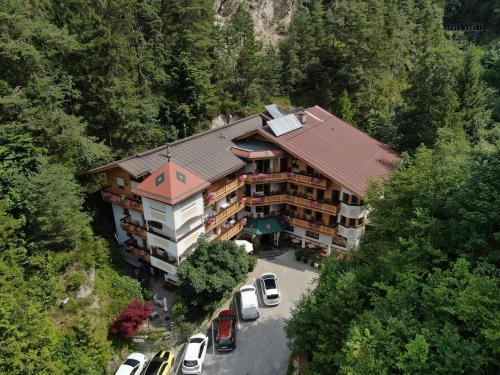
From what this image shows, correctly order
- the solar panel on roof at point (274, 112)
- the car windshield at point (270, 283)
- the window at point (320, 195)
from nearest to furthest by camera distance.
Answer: the car windshield at point (270, 283)
the window at point (320, 195)
the solar panel on roof at point (274, 112)

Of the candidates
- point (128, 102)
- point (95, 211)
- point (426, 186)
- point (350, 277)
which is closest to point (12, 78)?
point (128, 102)


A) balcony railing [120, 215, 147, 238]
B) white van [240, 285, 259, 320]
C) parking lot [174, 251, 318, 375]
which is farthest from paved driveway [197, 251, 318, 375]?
balcony railing [120, 215, 147, 238]

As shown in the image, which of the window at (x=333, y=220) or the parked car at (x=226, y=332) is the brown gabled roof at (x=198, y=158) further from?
the parked car at (x=226, y=332)

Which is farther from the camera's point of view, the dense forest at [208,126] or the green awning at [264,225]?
the green awning at [264,225]

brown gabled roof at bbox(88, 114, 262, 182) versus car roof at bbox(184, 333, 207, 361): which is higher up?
brown gabled roof at bbox(88, 114, 262, 182)

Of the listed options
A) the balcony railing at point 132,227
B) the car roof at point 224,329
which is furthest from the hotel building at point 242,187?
the car roof at point 224,329

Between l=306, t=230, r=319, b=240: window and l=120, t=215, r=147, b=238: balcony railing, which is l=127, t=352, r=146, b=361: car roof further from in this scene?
l=306, t=230, r=319, b=240: window

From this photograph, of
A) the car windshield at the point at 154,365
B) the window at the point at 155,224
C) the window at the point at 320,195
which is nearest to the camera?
the car windshield at the point at 154,365
